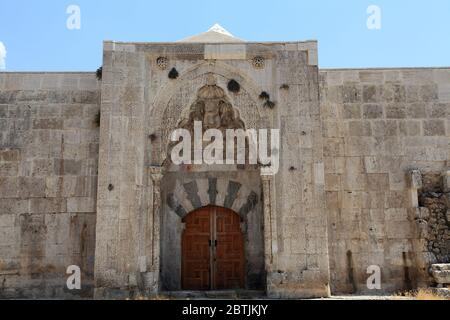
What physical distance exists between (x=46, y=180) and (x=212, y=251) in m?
4.02

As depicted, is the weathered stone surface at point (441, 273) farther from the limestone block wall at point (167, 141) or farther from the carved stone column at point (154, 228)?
the carved stone column at point (154, 228)

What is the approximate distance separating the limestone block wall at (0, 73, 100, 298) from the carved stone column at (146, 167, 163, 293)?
155 centimetres

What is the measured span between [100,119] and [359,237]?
20.4 feet

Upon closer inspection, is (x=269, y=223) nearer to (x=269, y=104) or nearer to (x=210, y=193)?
(x=210, y=193)

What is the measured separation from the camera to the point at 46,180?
38.1ft

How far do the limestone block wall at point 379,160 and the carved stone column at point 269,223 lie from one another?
5.36 ft

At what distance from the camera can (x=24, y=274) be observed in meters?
11.3

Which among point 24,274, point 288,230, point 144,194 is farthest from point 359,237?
point 24,274

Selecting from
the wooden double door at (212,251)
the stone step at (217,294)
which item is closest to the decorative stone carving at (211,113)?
the wooden double door at (212,251)

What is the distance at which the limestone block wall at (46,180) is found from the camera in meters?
11.3

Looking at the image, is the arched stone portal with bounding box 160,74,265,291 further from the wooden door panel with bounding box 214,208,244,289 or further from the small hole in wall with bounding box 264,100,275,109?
the small hole in wall with bounding box 264,100,275,109

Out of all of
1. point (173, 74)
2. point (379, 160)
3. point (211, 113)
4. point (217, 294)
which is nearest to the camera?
point (217, 294)

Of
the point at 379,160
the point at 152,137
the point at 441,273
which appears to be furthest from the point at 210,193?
the point at 441,273
